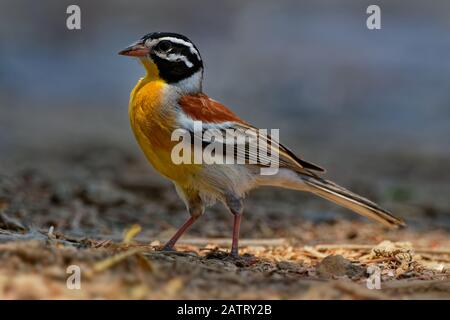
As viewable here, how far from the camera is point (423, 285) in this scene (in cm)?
598

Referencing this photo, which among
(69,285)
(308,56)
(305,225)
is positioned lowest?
(305,225)

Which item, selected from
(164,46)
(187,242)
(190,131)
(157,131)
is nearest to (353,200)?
(190,131)

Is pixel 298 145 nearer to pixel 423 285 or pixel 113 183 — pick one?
pixel 113 183

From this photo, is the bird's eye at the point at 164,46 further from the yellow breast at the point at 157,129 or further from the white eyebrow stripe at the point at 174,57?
the yellow breast at the point at 157,129

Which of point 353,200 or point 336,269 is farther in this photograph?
point 353,200

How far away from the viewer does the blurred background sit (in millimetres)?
15523

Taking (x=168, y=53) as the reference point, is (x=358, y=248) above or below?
below

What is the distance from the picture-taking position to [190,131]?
726cm

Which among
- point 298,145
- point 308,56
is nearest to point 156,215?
point 298,145

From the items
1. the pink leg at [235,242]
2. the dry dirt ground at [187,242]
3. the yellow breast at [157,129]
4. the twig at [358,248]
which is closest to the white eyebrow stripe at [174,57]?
the yellow breast at [157,129]

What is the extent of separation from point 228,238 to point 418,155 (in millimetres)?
7397

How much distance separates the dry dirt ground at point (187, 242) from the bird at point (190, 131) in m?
0.46

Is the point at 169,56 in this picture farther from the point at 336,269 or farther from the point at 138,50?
the point at 336,269

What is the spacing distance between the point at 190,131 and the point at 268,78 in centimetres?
1416
